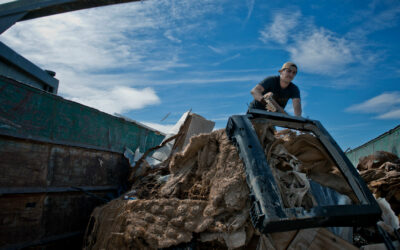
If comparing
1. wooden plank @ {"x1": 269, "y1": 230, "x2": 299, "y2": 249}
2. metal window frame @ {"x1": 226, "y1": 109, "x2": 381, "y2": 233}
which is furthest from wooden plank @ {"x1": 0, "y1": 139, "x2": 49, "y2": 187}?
wooden plank @ {"x1": 269, "y1": 230, "x2": 299, "y2": 249}

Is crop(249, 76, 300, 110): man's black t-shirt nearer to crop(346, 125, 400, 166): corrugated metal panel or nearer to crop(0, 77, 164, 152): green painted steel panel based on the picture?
crop(0, 77, 164, 152): green painted steel panel

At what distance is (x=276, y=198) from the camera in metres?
1.37

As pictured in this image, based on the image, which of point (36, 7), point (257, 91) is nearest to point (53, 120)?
point (257, 91)

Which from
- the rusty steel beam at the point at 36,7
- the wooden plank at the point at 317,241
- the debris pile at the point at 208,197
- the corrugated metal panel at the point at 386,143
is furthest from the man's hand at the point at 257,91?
the rusty steel beam at the point at 36,7

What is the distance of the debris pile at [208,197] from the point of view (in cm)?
162

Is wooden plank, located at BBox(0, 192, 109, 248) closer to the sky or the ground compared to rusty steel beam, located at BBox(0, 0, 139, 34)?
closer to the ground

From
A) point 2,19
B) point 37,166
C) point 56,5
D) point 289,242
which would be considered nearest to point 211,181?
→ point 289,242

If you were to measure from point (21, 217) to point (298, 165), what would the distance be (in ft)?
8.36

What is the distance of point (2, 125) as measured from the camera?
208cm

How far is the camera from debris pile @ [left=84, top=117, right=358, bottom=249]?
63.8 inches

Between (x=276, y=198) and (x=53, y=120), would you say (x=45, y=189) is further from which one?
(x=276, y=198)

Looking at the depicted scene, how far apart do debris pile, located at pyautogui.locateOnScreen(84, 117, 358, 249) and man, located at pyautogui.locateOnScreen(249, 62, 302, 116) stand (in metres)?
0.79

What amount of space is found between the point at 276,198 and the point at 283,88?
2.04 metres

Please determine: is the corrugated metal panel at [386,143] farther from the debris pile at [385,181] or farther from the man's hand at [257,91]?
the man's hand at [257,91]
